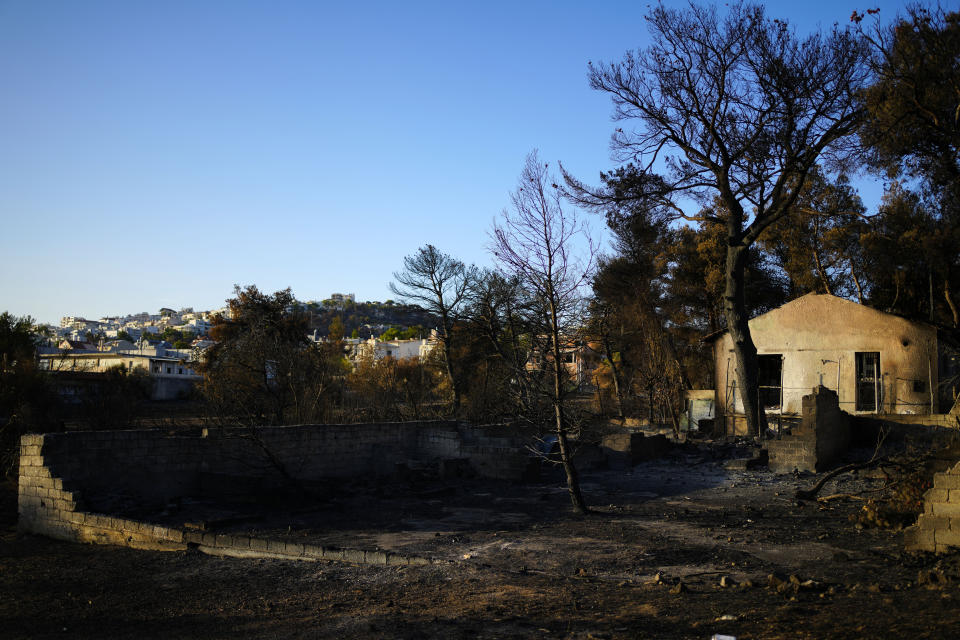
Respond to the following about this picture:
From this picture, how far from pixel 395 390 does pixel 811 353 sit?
48.4 ft

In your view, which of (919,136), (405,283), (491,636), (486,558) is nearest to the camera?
(491,636)

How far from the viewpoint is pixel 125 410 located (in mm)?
23750

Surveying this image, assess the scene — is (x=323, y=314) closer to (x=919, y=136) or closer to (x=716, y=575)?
(x=919, y=136)

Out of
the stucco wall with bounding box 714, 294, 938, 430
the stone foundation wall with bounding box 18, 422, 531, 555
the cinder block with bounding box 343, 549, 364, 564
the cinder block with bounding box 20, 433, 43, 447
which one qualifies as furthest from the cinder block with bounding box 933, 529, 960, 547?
the stucco wall with bounding box 714, 294, 938, 430

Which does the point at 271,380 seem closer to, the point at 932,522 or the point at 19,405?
the point at 19,405

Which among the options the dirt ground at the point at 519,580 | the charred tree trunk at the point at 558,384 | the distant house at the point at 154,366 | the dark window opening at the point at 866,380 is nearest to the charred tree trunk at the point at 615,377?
the dark window opening at the point at 866,380

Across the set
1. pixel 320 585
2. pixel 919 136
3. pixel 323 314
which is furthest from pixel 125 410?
pixel 323 314

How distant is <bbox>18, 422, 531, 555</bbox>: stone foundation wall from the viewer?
11.5 metres

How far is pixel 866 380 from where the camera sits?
2308 centimetres

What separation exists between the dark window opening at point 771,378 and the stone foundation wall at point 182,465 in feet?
39.0

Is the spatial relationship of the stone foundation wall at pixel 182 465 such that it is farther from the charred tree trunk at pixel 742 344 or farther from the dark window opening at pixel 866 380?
the dark window opening at pixel 866 380

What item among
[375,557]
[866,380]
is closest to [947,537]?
[375,557]

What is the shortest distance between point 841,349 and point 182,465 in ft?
64.3

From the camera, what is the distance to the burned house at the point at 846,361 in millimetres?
22188
